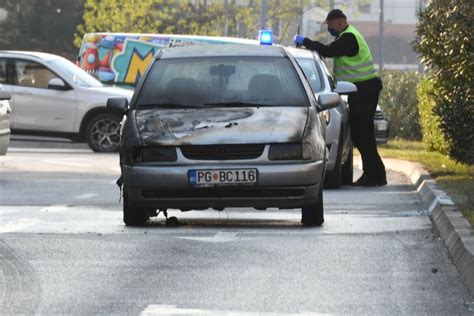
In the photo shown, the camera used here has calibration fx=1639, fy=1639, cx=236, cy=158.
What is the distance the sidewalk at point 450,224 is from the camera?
10.2m

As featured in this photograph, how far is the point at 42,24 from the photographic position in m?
60.3

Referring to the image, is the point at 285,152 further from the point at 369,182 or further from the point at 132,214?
the point at 369,182

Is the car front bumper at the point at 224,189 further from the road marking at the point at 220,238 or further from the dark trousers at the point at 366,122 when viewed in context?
the dark trousers at the point at 366,122

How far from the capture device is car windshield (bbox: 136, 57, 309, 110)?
44.8ft

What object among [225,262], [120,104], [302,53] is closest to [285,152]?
[120,104]

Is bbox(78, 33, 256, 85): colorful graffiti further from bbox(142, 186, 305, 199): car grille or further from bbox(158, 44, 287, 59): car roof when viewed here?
bbox(142, 186, 305, 199): car grille

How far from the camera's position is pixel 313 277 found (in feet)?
32.8

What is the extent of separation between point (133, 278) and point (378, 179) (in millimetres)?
9336

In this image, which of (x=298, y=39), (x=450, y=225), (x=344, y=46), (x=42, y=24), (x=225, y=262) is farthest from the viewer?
(x=42, y=24)

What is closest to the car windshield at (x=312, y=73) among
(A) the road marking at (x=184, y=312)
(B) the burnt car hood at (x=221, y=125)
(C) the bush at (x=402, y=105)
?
(B) the burnt car hood at (x=221, y=125)

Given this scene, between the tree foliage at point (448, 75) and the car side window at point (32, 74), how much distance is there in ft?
31.2

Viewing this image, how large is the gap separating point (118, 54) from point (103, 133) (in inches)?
268

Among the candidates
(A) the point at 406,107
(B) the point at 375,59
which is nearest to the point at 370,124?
(A) the point at 406,107

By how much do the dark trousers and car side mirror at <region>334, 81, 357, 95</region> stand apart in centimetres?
116
